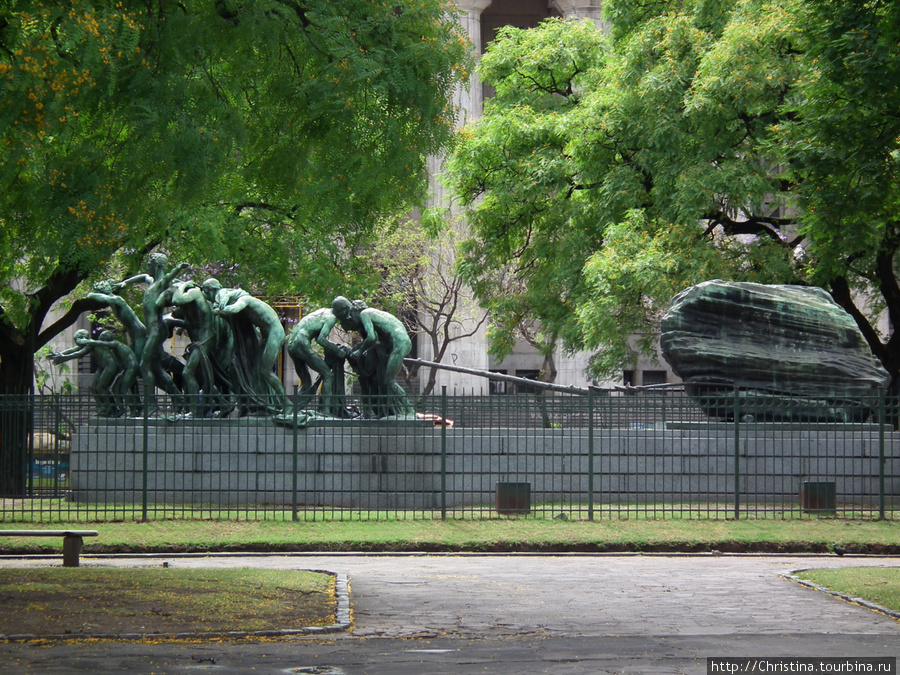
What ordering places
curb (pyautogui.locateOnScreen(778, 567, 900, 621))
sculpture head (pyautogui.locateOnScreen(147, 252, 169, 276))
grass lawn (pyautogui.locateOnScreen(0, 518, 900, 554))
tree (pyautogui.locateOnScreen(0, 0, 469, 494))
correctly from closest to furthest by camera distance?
1. tree (pyautogui.locateOnScreen(0, 0, 469, 494))
2. curb (pyautogui.locateOnScreen(778, 567, 900, 621))
3. grass lawn (pyautogui.locateOnScreen(0, 518, 900, 554))
4. sculpture head (pyautogui.locateOnScreen(147, 252, 169, 276))

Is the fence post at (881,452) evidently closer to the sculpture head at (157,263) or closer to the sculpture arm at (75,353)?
the sculpture head at (157,263)

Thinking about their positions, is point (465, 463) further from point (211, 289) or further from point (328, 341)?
point (211, 289)

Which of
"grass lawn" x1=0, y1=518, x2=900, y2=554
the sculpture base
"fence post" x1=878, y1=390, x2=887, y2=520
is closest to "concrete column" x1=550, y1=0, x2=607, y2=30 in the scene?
the sculpture base

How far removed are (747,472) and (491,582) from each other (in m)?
7.39

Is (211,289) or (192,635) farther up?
(211,289)

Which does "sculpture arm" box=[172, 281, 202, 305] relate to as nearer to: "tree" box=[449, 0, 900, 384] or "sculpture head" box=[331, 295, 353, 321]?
"sculpture head" box=[331, 295, 353, 321]

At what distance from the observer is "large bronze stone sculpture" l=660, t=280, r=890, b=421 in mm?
19266

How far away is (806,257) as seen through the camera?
25.5m

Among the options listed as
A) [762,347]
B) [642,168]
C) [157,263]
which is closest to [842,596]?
[762,347]

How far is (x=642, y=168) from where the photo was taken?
25891 millimetres

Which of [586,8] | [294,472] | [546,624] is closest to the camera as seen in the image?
[546,624]

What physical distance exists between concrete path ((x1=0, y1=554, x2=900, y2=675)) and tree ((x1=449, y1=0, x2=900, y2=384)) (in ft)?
28.3

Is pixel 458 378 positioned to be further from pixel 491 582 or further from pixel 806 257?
pixel 491 582

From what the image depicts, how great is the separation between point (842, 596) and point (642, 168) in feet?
55.1
